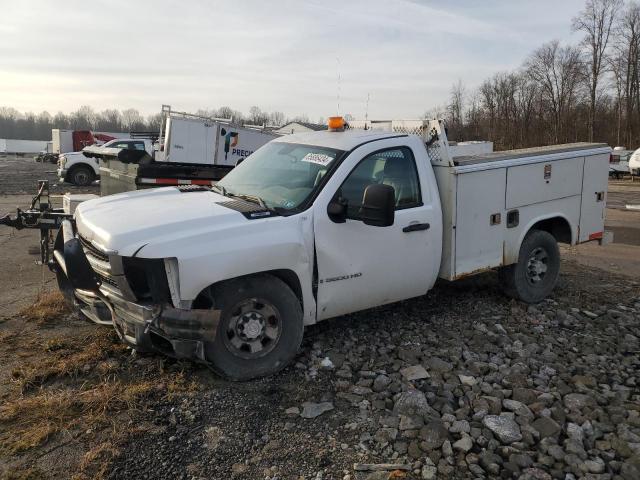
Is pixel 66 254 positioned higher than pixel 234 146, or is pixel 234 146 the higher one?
pixel 234 146

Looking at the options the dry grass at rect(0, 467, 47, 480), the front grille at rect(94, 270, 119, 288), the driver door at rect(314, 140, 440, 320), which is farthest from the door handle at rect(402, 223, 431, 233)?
the dry grass at rect(0, 467, 47, 480)

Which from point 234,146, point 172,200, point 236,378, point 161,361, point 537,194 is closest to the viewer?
point 236,378

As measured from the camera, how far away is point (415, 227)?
15.9 feet

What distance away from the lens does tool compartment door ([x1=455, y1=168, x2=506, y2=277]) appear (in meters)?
5.17

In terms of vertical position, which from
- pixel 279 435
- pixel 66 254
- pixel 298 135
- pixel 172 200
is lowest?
pixel 279 435

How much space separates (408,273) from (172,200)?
214 cm

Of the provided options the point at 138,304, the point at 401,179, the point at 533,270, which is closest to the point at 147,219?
the point at 138,304

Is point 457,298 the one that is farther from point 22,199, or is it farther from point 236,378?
point 22,199

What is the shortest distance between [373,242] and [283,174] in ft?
3.28

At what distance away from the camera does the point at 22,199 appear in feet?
60.9

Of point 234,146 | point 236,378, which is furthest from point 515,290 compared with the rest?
point 234,146

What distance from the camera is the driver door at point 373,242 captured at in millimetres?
4371

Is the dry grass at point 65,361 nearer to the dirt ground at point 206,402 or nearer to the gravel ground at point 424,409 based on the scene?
the dirt ground at point 206,402

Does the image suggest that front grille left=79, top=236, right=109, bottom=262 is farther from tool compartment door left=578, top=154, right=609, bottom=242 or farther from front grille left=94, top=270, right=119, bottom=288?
tool compartment door left=578, top=154, right=609, bottom=242
